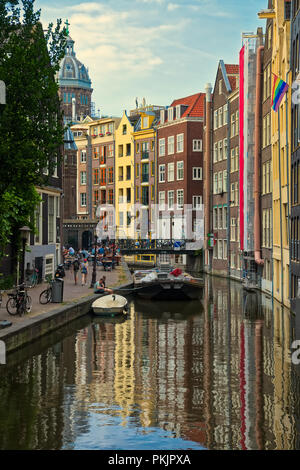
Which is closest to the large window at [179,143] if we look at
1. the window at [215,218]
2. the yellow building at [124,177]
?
the yellow building at [124,177]

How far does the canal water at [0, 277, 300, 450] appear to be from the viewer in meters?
14.6

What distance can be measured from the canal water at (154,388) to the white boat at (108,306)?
244 cm

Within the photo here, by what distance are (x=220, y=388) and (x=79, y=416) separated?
4748mm

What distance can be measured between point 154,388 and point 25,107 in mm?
12566

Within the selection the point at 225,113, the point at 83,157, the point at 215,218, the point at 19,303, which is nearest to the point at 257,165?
the point at 225,113

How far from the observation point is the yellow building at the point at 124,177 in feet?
323

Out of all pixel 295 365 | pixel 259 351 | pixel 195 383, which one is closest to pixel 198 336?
pixel 259 351

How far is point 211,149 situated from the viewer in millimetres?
76188

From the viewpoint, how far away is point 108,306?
35.8 metres

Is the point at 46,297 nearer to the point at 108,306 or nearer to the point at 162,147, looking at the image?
the point at 108,306

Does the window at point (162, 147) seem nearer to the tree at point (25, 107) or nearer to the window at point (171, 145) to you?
the window at point (171, 145)

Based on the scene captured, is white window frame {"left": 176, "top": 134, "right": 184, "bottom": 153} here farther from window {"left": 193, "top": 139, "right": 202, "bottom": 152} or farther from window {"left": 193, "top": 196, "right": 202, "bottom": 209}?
window {"left": 193, "top": 196, "right": 202, "bottom": 209}

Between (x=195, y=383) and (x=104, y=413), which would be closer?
(x=104, y=413)
